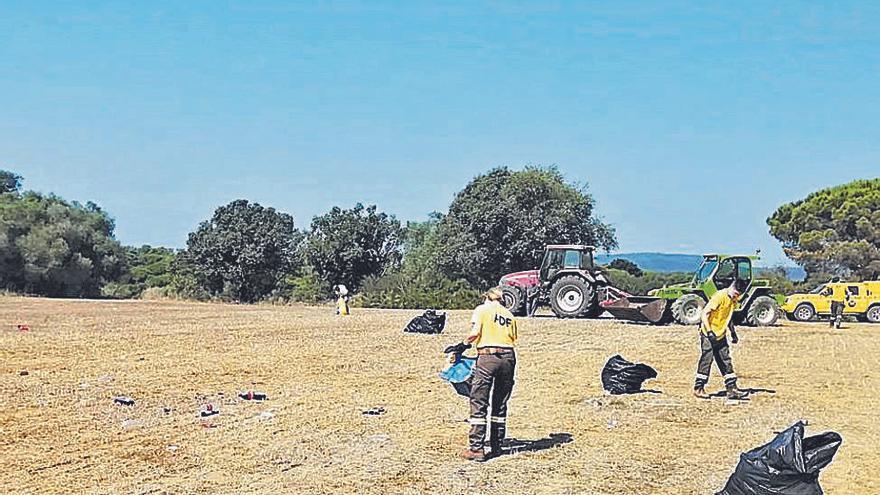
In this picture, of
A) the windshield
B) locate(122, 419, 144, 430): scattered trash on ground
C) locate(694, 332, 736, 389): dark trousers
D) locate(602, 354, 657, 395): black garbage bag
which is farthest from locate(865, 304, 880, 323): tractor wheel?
locate(122, 419, 144, 430): scattered trash on ground

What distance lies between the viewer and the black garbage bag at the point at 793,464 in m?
6.32

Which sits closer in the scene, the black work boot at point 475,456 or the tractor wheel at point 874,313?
the black work boot at point 475,456

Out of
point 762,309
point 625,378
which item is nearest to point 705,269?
point 762,309

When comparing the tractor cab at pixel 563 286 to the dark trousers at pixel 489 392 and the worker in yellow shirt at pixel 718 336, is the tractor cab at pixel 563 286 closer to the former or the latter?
the worker in yellow shirt at pixel 718 336

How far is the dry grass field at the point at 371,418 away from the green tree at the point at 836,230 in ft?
80.5

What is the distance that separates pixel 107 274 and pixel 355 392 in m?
45.1

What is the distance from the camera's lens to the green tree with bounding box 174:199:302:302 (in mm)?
50812

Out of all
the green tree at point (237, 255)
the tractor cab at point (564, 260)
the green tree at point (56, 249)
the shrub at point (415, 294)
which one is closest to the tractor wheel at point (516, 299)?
the tractor cab at point (564, 260)

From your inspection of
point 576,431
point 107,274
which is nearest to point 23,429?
point 576,431

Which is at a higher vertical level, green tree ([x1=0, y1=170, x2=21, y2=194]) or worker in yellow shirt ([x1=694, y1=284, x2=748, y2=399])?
green tree ([x1=0, y1=170, x2=21, y2=194])

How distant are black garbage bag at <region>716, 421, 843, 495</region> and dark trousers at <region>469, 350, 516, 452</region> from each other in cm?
285

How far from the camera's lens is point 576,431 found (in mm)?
10414

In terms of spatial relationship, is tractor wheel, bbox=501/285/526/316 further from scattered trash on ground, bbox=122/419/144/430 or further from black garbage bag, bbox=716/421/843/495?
black garbage bag, bbox=716/421/843/495

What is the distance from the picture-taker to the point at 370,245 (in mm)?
54281
